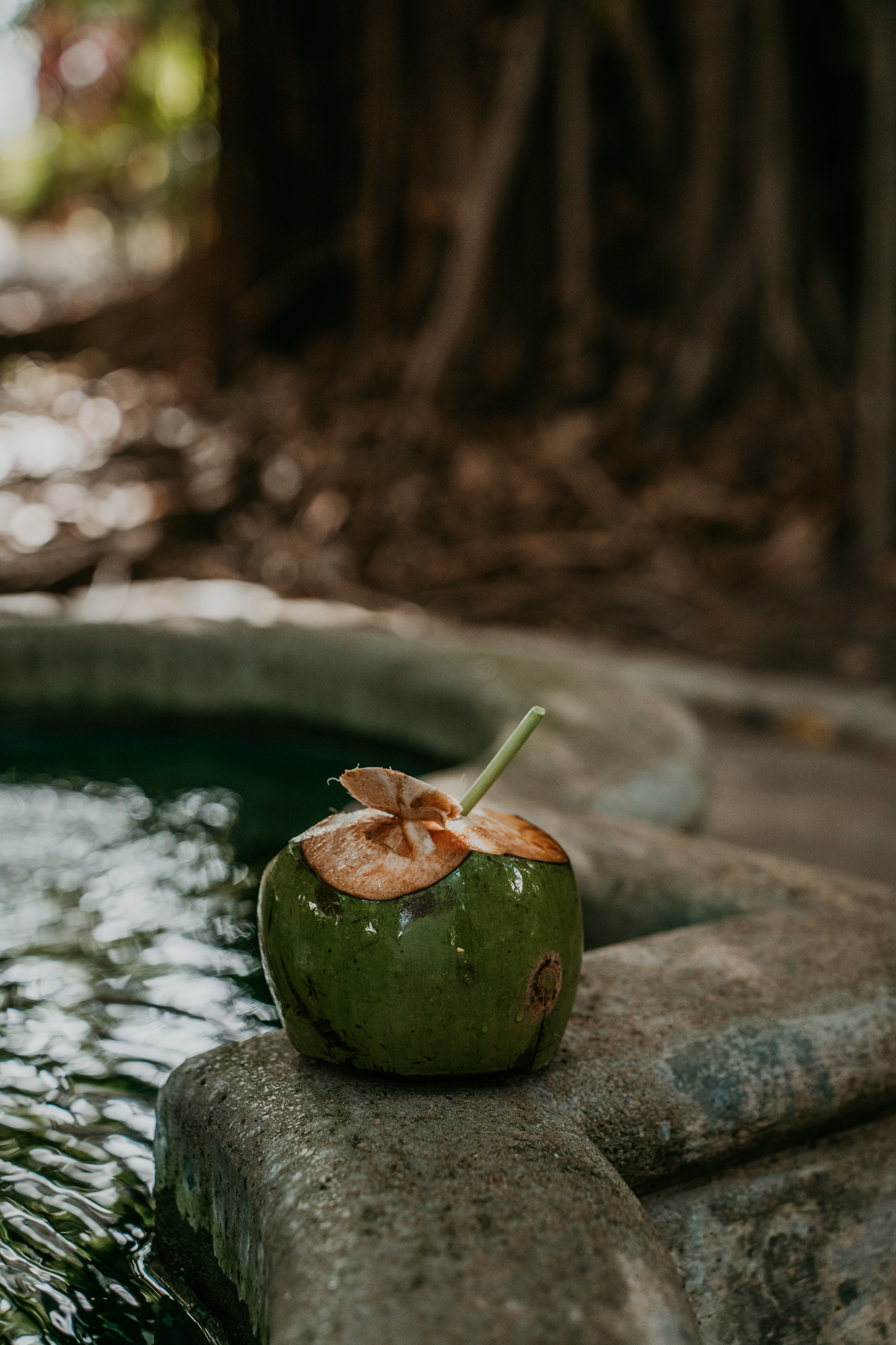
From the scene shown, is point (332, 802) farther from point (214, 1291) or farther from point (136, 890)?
point (214, 1291)

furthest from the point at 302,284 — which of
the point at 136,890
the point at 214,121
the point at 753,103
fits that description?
the point at 136,890

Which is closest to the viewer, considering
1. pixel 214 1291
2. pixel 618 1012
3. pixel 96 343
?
pixel 214 1291

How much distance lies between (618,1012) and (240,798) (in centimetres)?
129

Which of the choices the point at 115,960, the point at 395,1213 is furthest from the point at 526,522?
the point at 395,1213

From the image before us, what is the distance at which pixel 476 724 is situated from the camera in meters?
2.26

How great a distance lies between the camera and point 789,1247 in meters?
1.01

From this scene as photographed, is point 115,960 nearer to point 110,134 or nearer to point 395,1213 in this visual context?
point 395,1213

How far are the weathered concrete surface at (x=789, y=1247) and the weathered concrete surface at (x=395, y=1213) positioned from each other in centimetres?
21

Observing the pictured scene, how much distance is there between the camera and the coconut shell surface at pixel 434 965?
33.8 inches

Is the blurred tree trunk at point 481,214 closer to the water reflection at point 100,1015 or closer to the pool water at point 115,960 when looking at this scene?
the pool water at point 115,960

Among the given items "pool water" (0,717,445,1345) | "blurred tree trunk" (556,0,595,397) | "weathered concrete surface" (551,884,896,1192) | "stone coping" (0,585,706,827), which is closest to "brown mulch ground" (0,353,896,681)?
"blurred tree trunk" (556,0,595,397)

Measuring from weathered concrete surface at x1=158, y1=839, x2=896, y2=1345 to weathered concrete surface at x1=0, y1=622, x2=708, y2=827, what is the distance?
2.56ft

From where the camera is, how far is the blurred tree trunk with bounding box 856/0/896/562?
14.1 feet

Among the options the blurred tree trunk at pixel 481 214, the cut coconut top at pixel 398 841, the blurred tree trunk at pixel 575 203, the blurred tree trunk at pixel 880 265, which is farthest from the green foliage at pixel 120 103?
the cut coconut top at pixel 398 841
